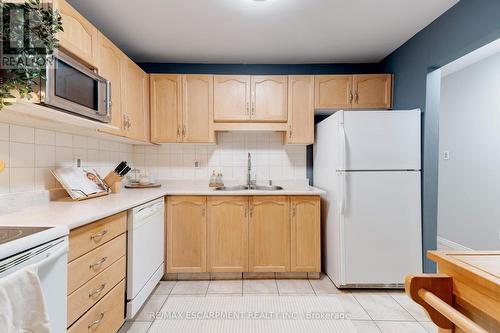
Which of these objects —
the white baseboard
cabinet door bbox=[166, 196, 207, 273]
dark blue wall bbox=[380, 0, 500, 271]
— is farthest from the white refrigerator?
the white baseboard

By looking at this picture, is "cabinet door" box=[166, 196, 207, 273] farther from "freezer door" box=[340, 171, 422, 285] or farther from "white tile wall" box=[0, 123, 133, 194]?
"freezer door" box=[340, 171, 422, 285]

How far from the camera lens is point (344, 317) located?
6.57 feet

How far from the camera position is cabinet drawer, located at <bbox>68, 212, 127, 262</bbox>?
125 cm

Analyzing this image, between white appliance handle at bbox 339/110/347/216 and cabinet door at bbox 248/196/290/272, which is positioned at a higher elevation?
white appliance handle at bbox 339/110/347/216

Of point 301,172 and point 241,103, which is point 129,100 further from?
point 301,172

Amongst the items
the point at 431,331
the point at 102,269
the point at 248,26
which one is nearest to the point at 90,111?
the point at 102,269

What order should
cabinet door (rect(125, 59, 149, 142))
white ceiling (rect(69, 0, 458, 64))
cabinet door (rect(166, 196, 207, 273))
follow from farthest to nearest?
cabinet door (rect(166, 196, 207, 273)) → cabinet door (rect(125, 59, 149, 142)) → white ceiling (rect(69, 0, 458, 64))

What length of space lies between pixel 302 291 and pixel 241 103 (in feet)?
6.58

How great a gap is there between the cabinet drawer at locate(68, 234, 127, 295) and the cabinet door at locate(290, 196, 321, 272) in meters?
1.57

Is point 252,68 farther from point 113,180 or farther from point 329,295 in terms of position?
point 329,295

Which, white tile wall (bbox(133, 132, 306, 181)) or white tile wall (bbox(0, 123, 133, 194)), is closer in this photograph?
white tile wall (bbox(0, 123, 133, 194))

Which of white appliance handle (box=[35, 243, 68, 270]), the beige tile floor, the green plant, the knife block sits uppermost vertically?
the green plant

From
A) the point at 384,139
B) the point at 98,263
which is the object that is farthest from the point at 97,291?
the point at 384,139

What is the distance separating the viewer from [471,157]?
3205 millimetres
